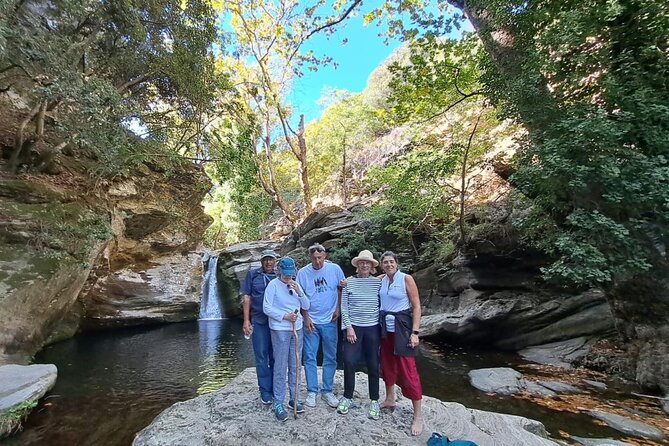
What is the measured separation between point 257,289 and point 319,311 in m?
0.78

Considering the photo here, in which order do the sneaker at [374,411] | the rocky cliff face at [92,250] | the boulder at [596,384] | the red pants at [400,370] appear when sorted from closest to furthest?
the red pants at [400,370] < the sneaker at [374,411] < the boulder at [596,384] < the rocky cliff face at [92,250]

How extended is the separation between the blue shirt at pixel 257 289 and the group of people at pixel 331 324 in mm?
12

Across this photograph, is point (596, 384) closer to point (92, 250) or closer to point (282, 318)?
point (282, 318)

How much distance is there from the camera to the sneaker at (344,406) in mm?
4105

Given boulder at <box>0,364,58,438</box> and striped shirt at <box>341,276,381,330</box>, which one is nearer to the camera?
striped shirt at <box>341,276,381,330</box>

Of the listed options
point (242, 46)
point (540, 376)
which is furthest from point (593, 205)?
point (242, 46)

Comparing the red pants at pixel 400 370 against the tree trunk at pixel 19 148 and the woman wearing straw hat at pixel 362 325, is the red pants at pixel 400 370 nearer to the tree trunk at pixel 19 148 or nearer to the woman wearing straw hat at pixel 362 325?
the woman wearing straw hat at pixel 362 325

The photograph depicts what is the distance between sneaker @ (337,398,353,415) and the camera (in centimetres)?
411

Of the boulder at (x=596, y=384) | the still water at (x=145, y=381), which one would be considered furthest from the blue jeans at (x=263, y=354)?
the boulder at (x=596, y=384)

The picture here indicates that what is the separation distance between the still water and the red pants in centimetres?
287

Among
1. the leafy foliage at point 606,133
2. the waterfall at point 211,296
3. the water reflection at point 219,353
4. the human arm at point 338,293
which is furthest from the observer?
the waterfall at point 211,296

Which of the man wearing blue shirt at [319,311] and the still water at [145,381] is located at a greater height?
the man wearing blue shirt at [319,311]

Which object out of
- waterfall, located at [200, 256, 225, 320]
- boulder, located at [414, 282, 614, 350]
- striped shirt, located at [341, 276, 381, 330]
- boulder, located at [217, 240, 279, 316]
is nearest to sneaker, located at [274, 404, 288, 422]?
striped shirt, located at [341, 276, 381, 330]

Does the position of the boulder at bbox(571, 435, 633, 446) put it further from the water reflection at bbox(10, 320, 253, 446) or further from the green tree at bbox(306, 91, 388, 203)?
the green tree at bbox(306, 91, 388, 203)
